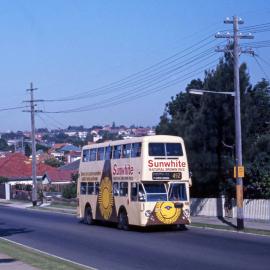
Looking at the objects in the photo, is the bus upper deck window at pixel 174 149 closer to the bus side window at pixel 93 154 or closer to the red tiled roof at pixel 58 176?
the bus side window at pixel 93 154

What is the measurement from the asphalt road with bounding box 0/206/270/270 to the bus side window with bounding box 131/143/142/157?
321 centimetres

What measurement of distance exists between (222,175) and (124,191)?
8.88 m

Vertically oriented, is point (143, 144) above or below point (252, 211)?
above

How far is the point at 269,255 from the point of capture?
18.6 metres

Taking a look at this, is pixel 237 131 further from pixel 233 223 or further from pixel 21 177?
pixel 21 177

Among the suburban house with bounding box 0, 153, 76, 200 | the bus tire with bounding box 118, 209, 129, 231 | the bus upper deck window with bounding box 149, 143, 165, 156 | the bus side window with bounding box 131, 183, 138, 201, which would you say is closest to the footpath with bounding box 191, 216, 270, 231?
the bus tire with bounding box 118, 209, 129, 231

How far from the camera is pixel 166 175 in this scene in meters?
28.2

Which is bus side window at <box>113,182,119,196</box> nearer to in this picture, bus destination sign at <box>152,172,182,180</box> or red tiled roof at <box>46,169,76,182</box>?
bus destination sign at <box>152,172,182,180</box>

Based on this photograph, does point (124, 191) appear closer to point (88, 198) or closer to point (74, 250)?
point (88, 198)

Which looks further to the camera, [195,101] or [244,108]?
[195,101]

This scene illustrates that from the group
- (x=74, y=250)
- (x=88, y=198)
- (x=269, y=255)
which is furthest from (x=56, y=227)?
(x=269, y=255)

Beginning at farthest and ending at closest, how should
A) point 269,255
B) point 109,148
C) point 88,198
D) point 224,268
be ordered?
point 88,198 → point 109,148 → point 269,255 → point 224,268

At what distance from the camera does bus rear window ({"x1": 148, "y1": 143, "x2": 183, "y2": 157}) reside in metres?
28.5

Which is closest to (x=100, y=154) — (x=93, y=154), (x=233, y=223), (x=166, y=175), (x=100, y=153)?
(x=100, y=153)
